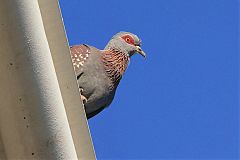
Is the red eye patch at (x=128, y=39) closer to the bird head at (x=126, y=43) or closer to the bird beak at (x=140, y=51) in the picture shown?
the bird head at (x=126, y=43)

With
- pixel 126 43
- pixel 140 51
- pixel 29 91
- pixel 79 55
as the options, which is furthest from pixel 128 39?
pixel 29 91

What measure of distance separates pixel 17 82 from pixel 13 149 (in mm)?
548

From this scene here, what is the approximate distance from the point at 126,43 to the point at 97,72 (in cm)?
199

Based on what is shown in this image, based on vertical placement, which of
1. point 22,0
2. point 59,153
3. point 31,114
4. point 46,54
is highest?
point 22,0

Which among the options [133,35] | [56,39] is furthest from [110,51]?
[56,39]

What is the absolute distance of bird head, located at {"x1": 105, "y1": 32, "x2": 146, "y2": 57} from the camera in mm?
11164

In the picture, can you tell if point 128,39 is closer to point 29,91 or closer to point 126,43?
point 126,43

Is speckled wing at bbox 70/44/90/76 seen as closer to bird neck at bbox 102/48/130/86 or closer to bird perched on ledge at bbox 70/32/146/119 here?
bird perched on ledge at bbox 70/32/146/119

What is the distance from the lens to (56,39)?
545cm

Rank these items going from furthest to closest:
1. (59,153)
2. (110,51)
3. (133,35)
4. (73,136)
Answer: (133,35), (110,51), (73,136), (59,153)

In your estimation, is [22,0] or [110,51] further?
[110,51]

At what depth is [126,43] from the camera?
1143 centimetres

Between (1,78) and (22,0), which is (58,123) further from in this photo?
(22,0)

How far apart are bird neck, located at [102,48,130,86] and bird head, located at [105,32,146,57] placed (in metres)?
0.20
